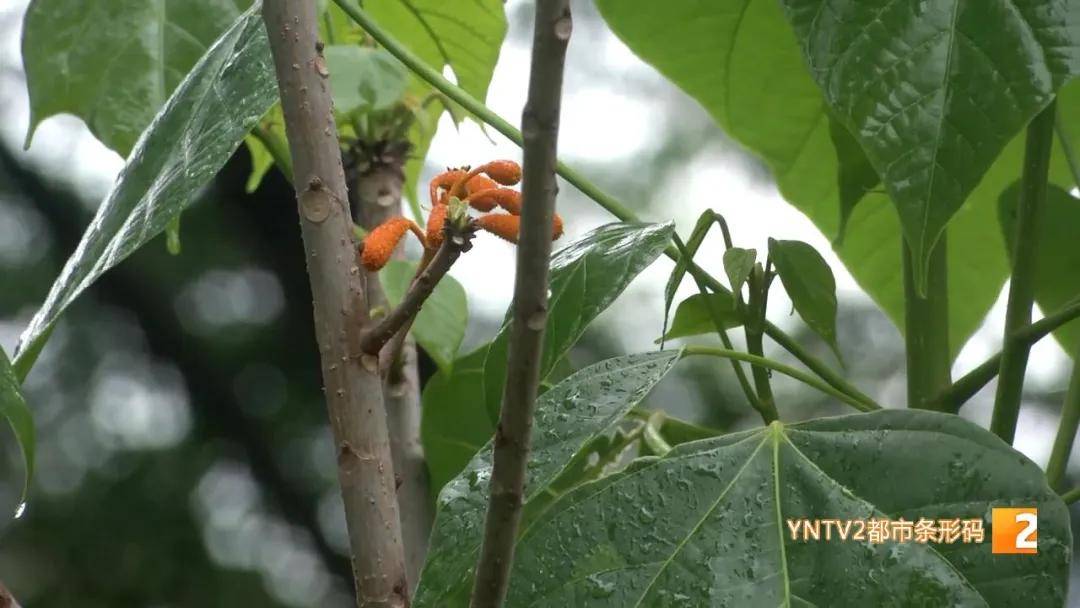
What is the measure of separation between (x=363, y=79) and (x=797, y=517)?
0.31 m

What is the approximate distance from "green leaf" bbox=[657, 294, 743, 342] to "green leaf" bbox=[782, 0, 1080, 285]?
14cm

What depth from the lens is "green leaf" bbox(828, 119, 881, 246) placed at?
521 millimetres

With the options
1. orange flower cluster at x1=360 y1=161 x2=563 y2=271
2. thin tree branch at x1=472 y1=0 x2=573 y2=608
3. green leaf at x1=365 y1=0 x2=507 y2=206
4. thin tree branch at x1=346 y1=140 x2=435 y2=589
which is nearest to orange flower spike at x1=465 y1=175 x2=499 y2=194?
orange flower cluster at x1=360 y1=161 x2=563 y2=271

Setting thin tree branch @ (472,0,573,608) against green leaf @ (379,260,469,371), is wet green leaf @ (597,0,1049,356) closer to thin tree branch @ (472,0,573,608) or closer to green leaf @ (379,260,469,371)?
green leaf @ (379,260,469,371)

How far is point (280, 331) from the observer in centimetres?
181

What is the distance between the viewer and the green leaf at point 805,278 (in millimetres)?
462

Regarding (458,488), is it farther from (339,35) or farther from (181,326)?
(181,326)

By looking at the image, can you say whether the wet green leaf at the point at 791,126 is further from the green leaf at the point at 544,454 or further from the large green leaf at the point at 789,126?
the green leaf at the point at 544,454

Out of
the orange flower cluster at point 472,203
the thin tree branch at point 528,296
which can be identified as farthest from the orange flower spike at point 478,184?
the thin tree branch at point 528,296

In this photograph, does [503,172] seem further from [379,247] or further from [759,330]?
[759,330]

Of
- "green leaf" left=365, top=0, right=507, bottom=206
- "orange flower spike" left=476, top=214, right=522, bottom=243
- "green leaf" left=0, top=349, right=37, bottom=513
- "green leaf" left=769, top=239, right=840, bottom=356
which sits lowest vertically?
"green leaf" left=0, top=349, right=37, bottom=513

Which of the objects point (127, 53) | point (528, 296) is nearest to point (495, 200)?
point (528, 296)

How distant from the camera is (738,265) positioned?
0.43m

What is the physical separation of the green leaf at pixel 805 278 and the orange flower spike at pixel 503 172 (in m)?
0.14
